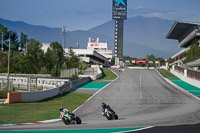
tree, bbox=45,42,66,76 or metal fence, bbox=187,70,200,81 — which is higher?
tree, bbox=45,42,66,76

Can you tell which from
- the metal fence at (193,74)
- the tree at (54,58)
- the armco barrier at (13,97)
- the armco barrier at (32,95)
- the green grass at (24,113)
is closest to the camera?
the green grass at (24,113)

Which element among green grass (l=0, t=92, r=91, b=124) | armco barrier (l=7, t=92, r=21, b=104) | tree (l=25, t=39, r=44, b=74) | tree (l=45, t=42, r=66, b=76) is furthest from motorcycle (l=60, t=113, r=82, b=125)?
tree (l=25, t=39, r=44, b=74)

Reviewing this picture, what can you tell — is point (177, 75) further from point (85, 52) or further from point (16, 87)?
point (85, 52)

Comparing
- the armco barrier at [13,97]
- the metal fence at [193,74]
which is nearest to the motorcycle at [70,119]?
the armco barrier at [13,97]

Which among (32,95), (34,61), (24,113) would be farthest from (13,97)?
(34,61)

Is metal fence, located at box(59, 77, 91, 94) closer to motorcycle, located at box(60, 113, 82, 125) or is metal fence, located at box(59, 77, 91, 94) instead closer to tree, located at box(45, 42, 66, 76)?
tree, located at box(45, 42, 66, 76)

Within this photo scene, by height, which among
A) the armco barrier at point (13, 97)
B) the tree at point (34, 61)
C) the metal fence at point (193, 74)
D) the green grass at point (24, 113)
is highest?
the tree at point (34, 61)

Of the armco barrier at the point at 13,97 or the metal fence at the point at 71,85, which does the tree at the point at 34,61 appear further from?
the armco barrier at the point at 13,97

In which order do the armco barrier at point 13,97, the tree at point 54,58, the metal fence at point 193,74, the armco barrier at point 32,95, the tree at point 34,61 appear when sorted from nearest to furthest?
the armco barrier at point 13,97 → the armco barrier at point 32,95 → the metal fence at point 193,74 → the tree at point 34,61 → the tree at point 54,58

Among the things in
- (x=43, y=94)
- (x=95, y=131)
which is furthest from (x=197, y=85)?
(x=95, y=131)

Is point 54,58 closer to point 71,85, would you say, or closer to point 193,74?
point 71,85

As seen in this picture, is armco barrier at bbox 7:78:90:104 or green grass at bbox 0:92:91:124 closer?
green grass at bbox 0:92:91:124

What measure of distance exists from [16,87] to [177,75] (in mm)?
42327

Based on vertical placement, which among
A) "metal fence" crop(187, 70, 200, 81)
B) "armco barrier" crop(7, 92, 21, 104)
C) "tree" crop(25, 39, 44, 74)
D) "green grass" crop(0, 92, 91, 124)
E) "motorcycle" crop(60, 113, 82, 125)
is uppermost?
"tree" crop(25, 39, 44, 74)
